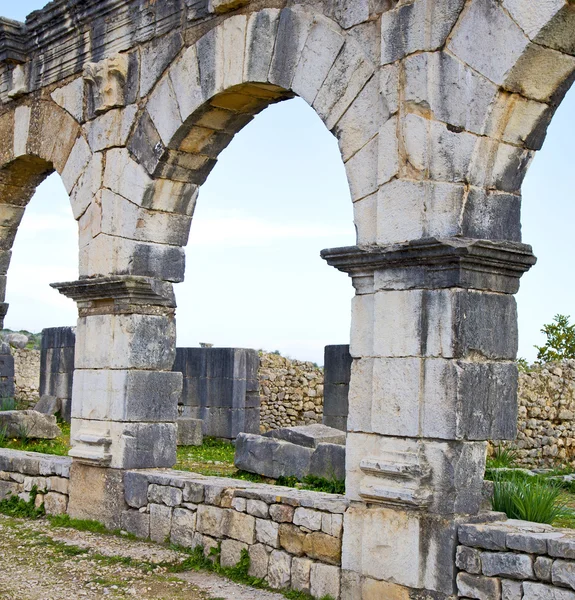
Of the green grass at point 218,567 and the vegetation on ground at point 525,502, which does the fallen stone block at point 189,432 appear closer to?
the green grass at point 218,567

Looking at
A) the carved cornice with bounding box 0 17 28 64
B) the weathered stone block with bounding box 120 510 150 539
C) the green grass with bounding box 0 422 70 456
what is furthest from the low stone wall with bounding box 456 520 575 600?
the green grass with bounding box 0 422 70 456

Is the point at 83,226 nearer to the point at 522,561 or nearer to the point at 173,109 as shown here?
the point at 173,109

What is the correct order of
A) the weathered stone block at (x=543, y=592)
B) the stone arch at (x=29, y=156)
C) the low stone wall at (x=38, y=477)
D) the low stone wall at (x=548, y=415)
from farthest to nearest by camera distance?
the low stone wall at (x=548, y=415)
the stone arch at (x=29, y=156)
the low stone wall at (x=38, y=477)
the weathered stone block at (x=543, y=592)

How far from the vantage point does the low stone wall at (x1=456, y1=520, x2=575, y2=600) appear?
4.63 metres

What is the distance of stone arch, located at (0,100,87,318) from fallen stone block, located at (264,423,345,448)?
3.33 meters

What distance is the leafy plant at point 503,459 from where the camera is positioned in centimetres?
1011

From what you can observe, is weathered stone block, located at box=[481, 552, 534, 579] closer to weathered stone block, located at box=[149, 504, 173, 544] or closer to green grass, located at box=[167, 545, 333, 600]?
green grass, located at box=[167, 545, 333, 600]

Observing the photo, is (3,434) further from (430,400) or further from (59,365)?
(430,400)

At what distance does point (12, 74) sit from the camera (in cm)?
979

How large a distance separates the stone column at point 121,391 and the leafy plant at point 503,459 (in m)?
3.55

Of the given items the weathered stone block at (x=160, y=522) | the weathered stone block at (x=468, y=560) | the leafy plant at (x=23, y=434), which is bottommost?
the weathered stone block at (x=160, y=522)

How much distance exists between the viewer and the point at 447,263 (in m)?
5.27

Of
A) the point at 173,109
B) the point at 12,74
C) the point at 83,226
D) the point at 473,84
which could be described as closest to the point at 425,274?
the point at 473,84

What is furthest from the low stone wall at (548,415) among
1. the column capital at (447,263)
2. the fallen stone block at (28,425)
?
the column capital at (447,263)
